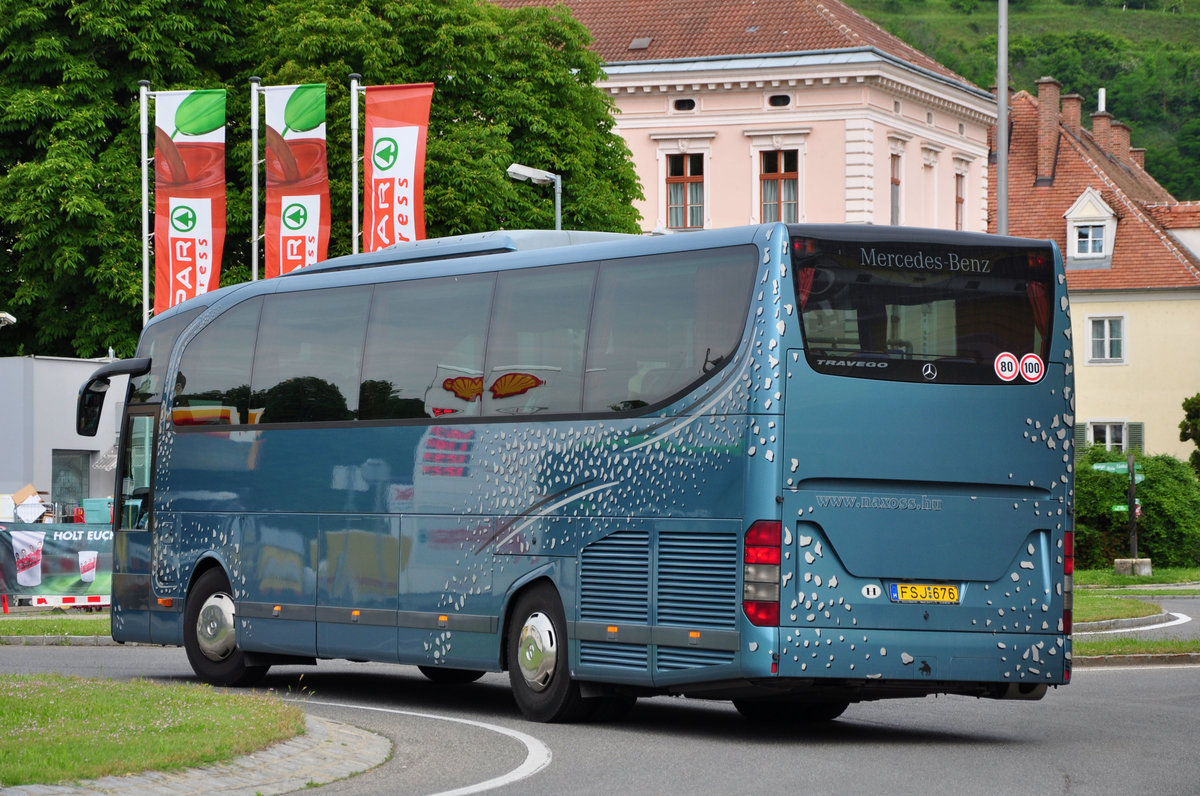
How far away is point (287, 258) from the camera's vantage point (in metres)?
39.3

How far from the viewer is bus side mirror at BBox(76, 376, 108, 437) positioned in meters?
20.8

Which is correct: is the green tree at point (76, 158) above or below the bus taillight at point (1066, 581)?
above

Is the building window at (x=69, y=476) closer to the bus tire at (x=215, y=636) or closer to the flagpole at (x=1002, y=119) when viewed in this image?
the flagpole at (x=1002, y=119)

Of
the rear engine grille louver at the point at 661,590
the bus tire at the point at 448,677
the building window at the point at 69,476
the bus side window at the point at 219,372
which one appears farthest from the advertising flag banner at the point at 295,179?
the rear engine grille louver at the point at 661,590

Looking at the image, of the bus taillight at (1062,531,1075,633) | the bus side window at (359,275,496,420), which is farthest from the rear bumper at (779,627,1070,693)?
the bus side window at (359,275,496,420)

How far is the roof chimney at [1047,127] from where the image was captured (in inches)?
3098

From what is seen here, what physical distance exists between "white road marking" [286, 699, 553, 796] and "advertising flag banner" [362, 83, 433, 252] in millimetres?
20700

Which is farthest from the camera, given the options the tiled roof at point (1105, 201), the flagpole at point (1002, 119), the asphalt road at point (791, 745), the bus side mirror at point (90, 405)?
the tiled roof at point (1105, 201)

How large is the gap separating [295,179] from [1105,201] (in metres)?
43.4

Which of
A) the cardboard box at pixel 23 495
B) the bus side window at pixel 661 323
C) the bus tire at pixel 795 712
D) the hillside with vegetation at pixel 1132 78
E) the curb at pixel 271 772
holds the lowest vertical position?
the bus tire at pixel 795 712

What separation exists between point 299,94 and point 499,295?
2295 centimetres

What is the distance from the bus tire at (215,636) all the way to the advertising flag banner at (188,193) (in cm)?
2068

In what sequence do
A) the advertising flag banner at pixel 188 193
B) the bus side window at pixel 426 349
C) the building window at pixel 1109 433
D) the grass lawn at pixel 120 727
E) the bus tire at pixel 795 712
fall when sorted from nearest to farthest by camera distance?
the grass lawn at pixel 120 727
the bus tire at pixel 795 712
the bus side window at pixel 426 349
the advertising flag banner at pixel 188 193
the building window at pixel 1109 433

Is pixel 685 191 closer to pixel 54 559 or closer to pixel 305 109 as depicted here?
pixel 305 109
